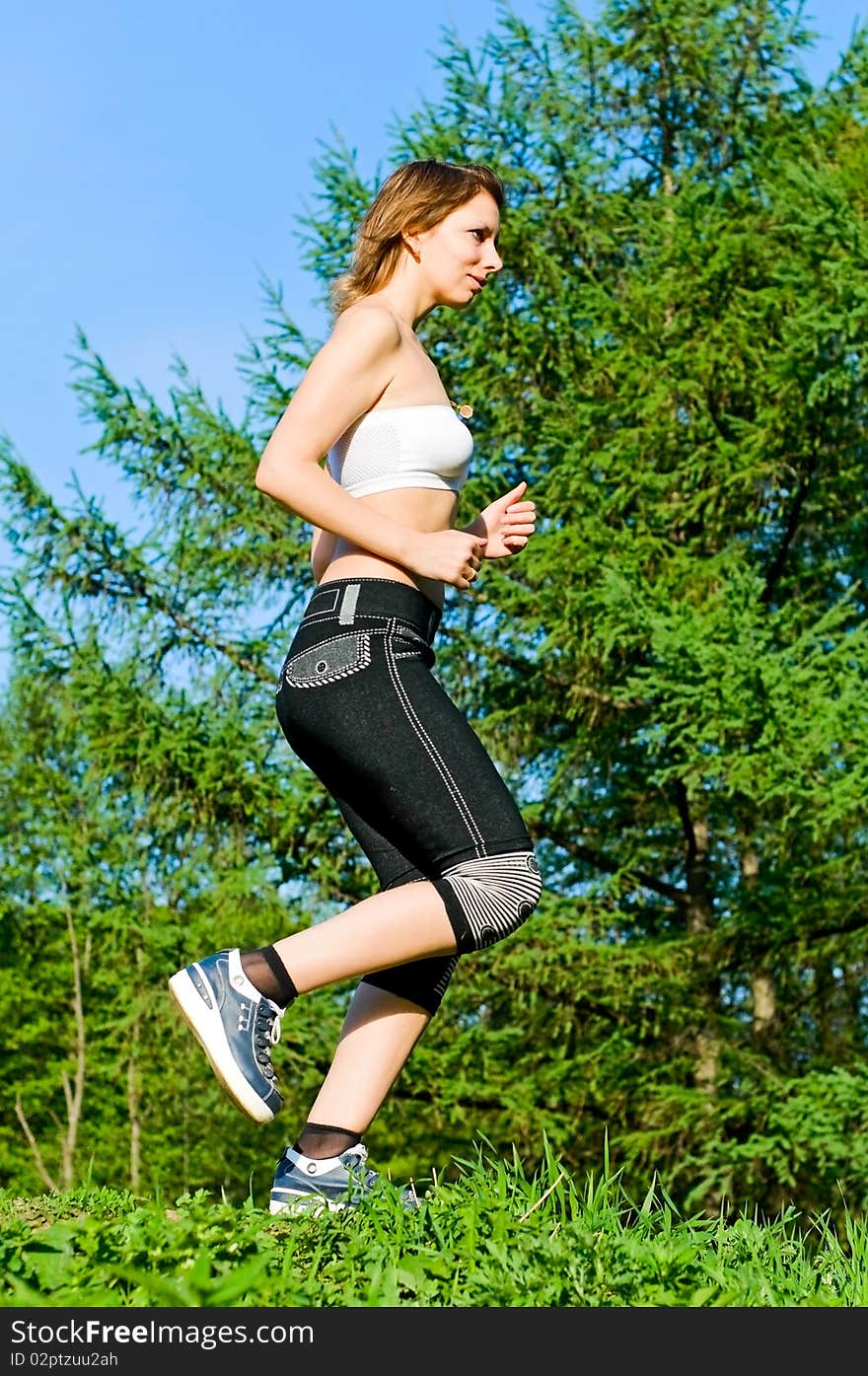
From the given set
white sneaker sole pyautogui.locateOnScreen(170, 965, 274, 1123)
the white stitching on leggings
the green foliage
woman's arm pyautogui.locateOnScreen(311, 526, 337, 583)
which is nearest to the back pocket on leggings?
the white stitching on leggings

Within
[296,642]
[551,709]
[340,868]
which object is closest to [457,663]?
[551,709]

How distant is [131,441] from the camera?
415 inches

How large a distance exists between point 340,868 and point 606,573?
283cm

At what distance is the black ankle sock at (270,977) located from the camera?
2.55 m

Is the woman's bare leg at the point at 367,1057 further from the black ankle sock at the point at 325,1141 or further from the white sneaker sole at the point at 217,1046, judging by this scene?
the white sneaker sole at the point at 217,1046

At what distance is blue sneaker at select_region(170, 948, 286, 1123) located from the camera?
2479 millimetres

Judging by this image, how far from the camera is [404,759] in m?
2.54

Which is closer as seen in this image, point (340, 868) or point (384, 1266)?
point (384, 1266)

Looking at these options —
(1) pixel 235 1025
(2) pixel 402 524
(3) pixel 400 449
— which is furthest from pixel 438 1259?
(3) pixel 400 449

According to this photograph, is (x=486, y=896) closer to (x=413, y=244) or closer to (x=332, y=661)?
(x=332, y=661)

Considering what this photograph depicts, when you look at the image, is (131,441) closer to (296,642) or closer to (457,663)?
(457,663)

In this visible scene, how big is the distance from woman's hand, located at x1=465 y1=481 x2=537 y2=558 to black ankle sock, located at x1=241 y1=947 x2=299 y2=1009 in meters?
0.97

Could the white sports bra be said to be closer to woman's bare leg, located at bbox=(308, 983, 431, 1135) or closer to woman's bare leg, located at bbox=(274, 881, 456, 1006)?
woman's bare leg, located at bbox=(274, 881, 456, 1006)

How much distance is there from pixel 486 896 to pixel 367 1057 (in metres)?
0.45
